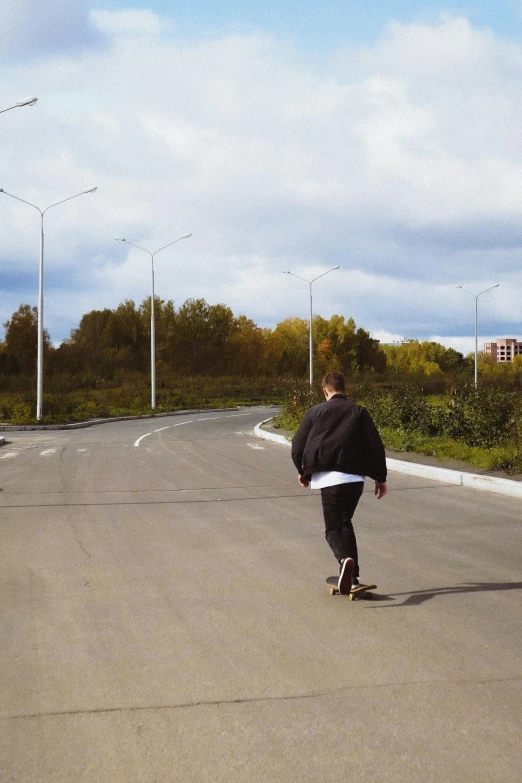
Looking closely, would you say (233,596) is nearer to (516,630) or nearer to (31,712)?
(516,630)

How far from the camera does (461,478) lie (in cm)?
1450

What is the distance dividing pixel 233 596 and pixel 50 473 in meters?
10.8

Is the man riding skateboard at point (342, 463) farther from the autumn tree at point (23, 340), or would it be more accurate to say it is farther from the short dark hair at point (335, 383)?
the autumn tree at point (23, 340)

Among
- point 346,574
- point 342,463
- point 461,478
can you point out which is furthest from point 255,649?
point 461,478

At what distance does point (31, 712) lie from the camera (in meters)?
4.21

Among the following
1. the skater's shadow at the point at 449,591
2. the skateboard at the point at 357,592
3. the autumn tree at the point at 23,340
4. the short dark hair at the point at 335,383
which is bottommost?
the skater's shadow at the point at 449,591

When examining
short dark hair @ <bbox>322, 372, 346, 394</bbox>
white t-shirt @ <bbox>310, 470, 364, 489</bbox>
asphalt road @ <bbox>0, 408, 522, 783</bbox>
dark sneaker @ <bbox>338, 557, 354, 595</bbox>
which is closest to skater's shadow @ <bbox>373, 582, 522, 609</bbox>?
asphalt road @ <bbox>0, 408, 522, 783</bbox>

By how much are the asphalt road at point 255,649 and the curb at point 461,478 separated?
183 cm

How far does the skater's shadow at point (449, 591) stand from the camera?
6.48 metres

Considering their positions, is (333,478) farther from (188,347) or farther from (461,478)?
(188,347)

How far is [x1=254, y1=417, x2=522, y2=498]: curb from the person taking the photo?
13016 millimetres

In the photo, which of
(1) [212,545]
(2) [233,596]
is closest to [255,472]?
(1) [212,545]

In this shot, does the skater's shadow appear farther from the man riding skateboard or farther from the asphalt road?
the man riding skateboard

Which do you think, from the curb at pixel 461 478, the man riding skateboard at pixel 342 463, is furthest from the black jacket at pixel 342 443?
the curb at pixel 461 478
